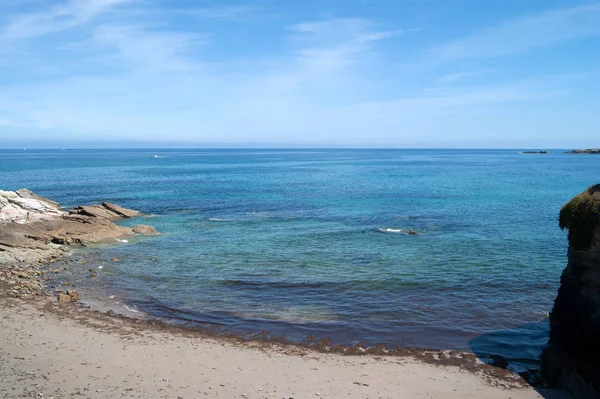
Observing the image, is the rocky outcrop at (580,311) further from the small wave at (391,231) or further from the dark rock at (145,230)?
the dark rock at (145,230)

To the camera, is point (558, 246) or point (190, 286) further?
point (558, 246)

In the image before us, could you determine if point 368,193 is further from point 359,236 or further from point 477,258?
point 477,258

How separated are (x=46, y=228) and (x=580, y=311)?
35.7 m

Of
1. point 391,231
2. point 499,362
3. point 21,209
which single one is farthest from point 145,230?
point 499,362

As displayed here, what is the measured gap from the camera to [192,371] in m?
15.3

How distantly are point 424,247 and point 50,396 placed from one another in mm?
25396

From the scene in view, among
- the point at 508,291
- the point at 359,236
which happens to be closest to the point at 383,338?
the point at 508,291

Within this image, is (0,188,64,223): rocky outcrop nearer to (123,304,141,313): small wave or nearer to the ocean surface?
the ocean surface

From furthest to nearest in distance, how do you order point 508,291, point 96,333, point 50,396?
1. point 508,291
2. point 96,333
3. point 50,396

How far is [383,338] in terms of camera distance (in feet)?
61.4

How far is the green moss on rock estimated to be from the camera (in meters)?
13.6

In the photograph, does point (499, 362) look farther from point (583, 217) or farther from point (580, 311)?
point (583, 217)

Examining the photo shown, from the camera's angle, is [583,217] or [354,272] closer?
[583,217]

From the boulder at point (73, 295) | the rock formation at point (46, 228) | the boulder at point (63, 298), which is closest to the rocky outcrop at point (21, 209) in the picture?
the rock formation at point (46, 228)
